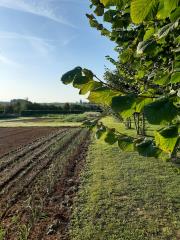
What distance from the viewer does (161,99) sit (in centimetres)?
113

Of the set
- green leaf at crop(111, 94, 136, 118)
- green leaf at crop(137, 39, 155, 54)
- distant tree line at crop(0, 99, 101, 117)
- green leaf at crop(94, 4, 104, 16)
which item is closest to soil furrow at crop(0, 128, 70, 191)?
green leaf at crop(94, 4, 104, 16)

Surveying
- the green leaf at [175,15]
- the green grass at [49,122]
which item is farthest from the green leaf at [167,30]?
the green grass at [49,122]

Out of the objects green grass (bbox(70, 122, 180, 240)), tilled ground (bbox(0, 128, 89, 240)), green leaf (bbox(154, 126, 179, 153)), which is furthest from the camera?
tilled ground (bbox(0, 128, 89, 240))

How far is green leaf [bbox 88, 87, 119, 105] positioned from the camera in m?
1.39

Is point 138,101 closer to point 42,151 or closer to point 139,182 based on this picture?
point 139,182

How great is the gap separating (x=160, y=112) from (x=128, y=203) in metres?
7.52

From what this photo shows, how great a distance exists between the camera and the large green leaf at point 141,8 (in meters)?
1.04

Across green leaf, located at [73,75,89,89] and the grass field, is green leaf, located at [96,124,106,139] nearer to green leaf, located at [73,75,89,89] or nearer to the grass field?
green leaf, located at [73,75,89,89]

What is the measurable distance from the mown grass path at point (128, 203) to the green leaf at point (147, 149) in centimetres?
251

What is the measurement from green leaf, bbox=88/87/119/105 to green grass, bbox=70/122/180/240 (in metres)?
3.71

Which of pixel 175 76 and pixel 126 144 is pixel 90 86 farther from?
pixel 126 144

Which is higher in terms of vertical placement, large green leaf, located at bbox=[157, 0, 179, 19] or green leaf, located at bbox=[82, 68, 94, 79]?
large green leaf, located at bbox=[157, 0, 179, 19]

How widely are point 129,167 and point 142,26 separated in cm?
1056

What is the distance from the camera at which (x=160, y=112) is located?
1.08m
